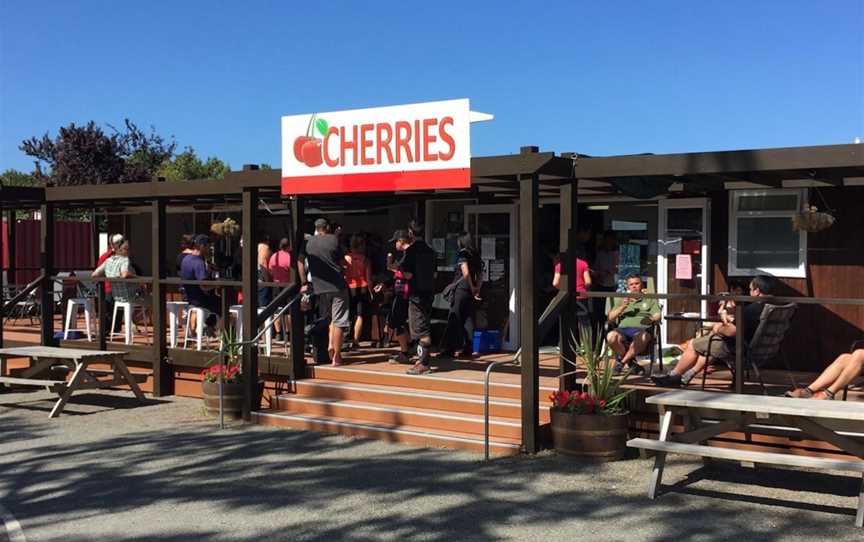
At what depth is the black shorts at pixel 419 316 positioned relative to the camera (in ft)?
30.5

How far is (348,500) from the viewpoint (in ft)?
20.4

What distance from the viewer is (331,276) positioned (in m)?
9.57

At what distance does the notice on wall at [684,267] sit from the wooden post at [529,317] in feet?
11.6

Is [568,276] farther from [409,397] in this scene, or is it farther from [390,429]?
[390,429]

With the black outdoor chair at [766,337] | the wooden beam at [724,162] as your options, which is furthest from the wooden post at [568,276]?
the black outdoor chair at [766,337]

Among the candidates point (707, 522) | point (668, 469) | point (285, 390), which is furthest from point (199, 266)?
point (707, 522)

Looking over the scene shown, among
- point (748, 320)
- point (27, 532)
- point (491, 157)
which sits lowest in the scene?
point (27, 532)

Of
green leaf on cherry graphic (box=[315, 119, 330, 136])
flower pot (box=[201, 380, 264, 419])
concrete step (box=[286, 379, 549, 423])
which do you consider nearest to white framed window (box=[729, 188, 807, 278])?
concrete step (box=[286, 379, 549, 423])

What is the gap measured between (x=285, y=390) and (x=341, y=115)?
121 inches

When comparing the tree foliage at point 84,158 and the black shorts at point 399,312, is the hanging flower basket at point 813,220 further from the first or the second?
the tree foliage at point 84,158

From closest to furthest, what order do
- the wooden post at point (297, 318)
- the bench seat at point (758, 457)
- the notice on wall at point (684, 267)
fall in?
the bench seat at point (758, 457) < the wooden post at point (297, 318) < the notice on wall at point (684, 267)

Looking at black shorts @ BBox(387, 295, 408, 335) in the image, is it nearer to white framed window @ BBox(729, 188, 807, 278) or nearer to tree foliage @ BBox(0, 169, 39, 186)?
white framed window @ BBox(729, 188, 807, 278)

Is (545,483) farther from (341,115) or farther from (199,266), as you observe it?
(199,266)

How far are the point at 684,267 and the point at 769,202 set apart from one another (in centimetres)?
125
